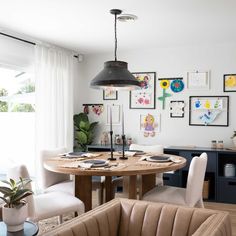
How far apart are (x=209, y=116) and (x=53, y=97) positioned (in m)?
2.41

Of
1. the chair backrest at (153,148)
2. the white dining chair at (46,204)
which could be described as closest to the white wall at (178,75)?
the chair backrest at (153,148)

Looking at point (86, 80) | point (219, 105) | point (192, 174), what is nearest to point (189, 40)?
point (219, 105)

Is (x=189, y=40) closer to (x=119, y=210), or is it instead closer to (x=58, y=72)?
(x=58, y=72)

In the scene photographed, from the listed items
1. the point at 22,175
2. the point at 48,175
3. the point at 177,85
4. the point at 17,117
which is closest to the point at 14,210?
the point at 22,175

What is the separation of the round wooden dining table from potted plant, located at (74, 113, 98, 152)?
73.3 inches

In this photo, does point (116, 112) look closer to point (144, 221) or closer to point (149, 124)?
point (149, 124)

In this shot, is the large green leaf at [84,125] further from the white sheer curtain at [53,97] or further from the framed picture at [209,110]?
the framed picture at [209,110]

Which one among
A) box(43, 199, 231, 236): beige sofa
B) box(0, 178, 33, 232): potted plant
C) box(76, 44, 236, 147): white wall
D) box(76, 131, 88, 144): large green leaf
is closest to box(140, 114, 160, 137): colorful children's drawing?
box(76, 44, 236, 147): white wall

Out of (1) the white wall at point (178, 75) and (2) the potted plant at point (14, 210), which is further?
(1) the white wall at point (178, 75)

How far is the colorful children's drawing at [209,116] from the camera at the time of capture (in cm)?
491

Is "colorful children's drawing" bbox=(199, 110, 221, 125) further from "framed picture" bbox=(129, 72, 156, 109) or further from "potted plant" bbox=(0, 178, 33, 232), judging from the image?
"potted plant" bbox=(0, 178, 33, 232)

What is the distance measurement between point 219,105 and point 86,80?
2.36 metres

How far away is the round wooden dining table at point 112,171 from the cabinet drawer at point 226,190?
1.52 meters

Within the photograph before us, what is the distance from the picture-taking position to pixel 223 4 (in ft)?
10.5
